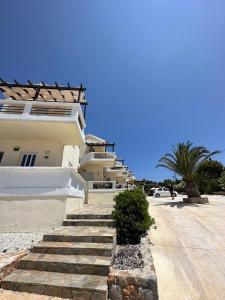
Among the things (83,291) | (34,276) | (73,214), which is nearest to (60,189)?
(73,214)

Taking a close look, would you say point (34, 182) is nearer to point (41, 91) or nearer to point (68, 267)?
point (68, 267)

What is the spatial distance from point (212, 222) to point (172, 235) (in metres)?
3.03

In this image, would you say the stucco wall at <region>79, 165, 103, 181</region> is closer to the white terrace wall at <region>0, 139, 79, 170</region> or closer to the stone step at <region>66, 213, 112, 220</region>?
the white terrace wall at <region>0, 139, 79, 170</region>

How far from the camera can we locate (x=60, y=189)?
23.8 ft

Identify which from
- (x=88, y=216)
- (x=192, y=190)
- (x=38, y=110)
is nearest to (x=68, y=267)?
(x=88, y=216)

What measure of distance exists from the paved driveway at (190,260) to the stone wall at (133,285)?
→ 1.53 ft

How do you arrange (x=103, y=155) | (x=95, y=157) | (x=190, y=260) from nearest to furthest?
(x=190, y=260)
(x=95, y=157)
(x=103, y=155)

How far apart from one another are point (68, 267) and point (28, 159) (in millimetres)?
9125

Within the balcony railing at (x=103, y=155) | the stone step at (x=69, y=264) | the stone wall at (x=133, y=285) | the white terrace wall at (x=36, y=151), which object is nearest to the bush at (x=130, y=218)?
the stone step at (x=69, y=264)

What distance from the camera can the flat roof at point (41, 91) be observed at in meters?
10.4

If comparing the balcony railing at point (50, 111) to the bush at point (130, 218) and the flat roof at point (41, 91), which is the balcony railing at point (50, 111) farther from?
the bush at point (130, 218)

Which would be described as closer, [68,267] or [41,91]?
[68,267]

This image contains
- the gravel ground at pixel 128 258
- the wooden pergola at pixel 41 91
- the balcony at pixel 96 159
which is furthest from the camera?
the balcony at pixel 96 159

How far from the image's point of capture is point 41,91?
11.3 meters
